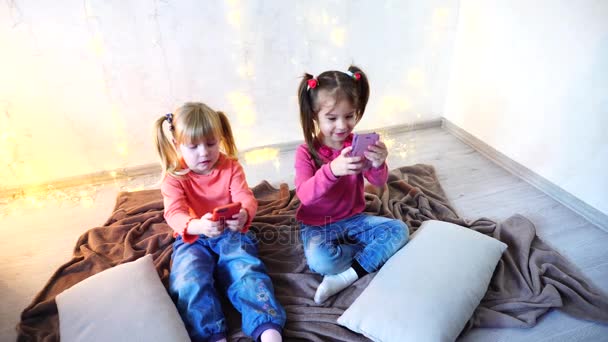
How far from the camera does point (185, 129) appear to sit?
111 centimetres

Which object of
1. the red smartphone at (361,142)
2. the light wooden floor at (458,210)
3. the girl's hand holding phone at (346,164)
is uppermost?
the red smartphone at (361,142)

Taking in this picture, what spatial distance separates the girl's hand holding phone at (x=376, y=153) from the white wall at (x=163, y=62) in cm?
92

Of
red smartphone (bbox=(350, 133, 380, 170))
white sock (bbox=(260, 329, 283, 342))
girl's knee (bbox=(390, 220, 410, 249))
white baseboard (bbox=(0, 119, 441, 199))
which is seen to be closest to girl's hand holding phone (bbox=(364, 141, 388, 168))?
red smartphone (bbox=(350, 133, 380, 170))

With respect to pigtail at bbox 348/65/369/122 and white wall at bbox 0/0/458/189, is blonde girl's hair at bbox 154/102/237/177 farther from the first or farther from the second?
white wall at bbox 0/0/458/189

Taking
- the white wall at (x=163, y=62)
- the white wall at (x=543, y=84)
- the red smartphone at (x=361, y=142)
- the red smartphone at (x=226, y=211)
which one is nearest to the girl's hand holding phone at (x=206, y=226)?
the red smartphone at (x=226, y=211)

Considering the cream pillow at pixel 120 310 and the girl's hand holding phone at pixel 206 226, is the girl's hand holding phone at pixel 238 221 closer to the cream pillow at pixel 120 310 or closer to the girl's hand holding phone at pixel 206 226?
the girl's hand holding phone at pixel 206 226

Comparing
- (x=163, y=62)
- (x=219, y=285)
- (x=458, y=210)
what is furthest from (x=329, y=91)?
(x=163, y=62)

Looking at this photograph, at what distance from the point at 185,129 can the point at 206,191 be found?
0.73 ft

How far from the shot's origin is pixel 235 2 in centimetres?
167

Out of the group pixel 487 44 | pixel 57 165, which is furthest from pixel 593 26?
pixel 57 165

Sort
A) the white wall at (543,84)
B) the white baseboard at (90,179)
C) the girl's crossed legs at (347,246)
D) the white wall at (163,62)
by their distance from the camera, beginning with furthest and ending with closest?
1. the white baseboard at (90,179)
2. the white wall at (163,62)
3. the white wall at (543,84)
4. the girl's crossed legs at (347,246)

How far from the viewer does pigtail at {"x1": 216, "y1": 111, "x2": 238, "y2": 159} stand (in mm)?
1206

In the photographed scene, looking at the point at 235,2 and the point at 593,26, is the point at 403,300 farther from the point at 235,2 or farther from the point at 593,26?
the point at 235,2

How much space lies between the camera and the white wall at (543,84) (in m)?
1.41
